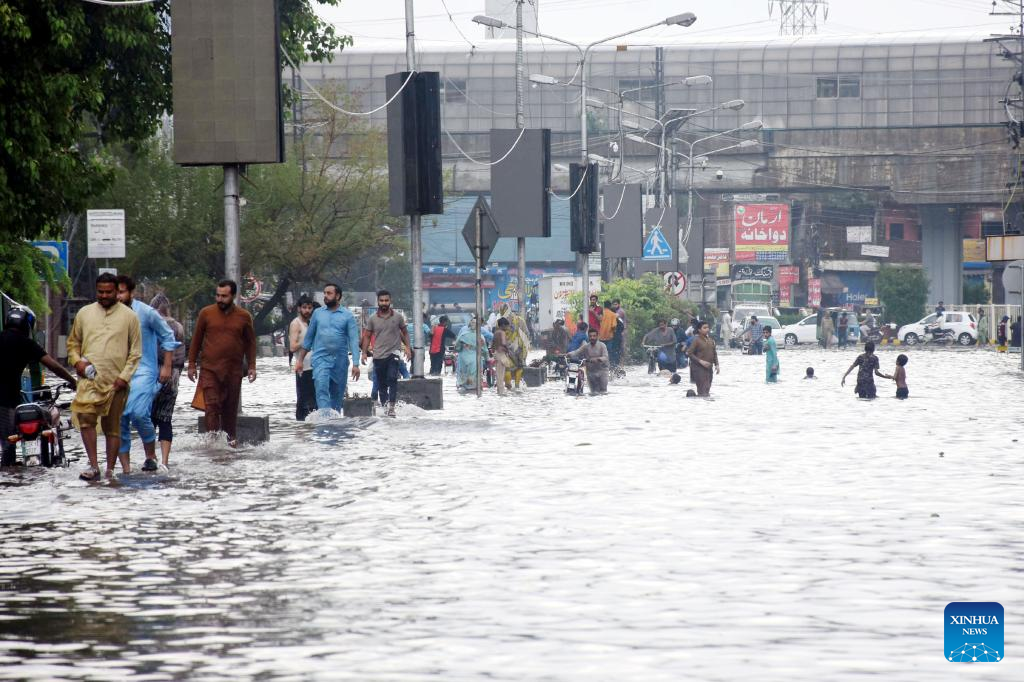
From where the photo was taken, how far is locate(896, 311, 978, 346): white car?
75.9m

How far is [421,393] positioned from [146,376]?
10698 millimetres

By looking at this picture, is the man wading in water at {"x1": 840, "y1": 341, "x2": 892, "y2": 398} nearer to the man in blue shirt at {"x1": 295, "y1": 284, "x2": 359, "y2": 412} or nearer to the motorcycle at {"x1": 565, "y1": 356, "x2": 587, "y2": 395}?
the motorcycle at {"x1": 565, "y1": 356, "x2": 587, "y2": 395}

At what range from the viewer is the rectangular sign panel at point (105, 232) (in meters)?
24.7

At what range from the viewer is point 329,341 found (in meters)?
21.0

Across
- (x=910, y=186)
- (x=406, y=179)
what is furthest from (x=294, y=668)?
(x=910, y=186)

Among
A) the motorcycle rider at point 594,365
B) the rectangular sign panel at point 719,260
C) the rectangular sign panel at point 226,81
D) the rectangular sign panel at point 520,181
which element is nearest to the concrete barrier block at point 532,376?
the motorcycle rider at point 594,365

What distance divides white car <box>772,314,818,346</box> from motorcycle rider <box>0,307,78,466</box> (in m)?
65.6

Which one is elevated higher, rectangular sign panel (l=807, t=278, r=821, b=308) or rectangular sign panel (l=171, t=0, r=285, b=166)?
rectangular sign panel (l=171, t=0, r=285, b=166)

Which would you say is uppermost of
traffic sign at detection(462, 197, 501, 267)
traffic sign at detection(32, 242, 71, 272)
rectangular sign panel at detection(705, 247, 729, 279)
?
rectangular sign panel at detection(705, 247, 729, 279)

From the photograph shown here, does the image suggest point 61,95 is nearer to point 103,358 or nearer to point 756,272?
point 103,358

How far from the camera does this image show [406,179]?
82.8 feet

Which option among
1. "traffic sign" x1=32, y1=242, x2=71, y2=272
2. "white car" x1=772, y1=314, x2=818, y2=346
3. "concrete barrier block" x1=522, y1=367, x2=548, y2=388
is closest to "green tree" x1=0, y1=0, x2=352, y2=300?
"traffic sign" x1=32, y1=242, x2=71, y2=272

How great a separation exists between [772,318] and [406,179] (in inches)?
2181

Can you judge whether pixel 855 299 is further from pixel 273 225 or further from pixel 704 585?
pixel 704 585
